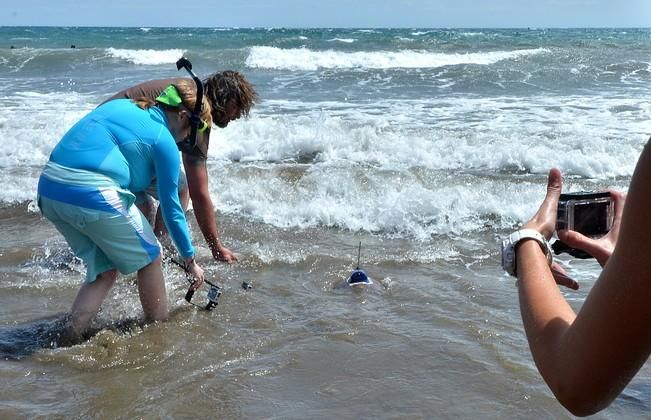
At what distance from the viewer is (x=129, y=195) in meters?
4.04

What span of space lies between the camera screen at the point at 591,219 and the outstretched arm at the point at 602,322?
12.4 inches

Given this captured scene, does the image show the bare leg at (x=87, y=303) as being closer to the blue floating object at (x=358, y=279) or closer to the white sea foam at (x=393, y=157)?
the blue floating object at (x=358, y=279)

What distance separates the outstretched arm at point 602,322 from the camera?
1.11 meters

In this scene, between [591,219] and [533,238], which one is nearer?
[533,238]

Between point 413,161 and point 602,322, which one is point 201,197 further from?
point 413,161

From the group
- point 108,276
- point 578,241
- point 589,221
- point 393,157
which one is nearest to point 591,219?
point 589,221

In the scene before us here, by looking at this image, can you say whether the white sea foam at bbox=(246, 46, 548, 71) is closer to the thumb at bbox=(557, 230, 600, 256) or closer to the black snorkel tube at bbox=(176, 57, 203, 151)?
the black snorkel tube at bbox=(176, 57, 203, 151)

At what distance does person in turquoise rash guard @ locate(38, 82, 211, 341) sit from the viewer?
3883 mm

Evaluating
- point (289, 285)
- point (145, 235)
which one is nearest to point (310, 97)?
point (289, 285)

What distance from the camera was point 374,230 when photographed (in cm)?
700

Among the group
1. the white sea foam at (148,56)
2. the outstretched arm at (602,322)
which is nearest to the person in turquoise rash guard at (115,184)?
the outstretched arm at (602,322)

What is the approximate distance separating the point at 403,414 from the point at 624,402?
1.12 metres

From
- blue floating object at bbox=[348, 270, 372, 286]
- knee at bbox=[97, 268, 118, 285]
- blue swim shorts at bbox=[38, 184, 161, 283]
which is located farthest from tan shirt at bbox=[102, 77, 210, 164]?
blue floating object at bbox=[348, 270, 372, 286]

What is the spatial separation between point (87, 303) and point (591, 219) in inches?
128
